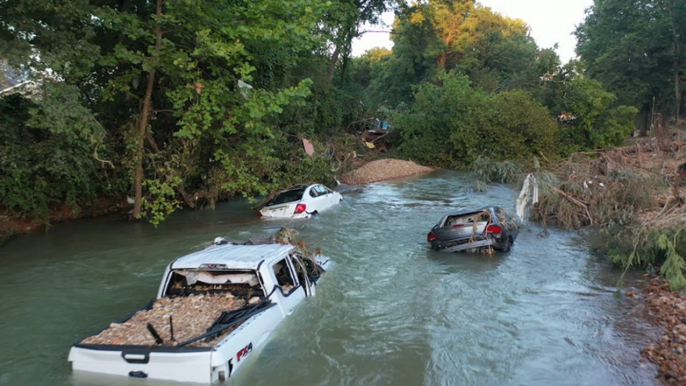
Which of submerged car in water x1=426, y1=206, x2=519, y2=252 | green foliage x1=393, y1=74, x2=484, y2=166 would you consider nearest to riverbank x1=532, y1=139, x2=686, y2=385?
submerged car in water x1=426, y1=206, x2=519, y2=252

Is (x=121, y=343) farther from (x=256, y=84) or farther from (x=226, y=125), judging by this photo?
(x=256, y=84)

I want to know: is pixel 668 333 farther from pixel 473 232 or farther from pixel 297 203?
pixel 297 203

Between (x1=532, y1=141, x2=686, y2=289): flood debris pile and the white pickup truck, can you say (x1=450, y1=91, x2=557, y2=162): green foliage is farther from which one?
the white pickup truck

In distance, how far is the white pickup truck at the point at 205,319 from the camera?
509 cm

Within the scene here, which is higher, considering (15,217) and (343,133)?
(343,133)

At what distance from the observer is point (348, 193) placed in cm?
2336

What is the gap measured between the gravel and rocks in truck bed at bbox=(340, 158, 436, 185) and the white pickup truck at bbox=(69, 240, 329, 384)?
19496mm

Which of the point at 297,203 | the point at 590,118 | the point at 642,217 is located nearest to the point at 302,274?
the point at 297,203

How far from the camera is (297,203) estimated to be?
16.4 m

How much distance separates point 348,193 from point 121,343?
18172mm

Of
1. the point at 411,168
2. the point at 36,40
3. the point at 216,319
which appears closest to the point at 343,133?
the point at 411,168

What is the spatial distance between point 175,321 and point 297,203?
10422 mm

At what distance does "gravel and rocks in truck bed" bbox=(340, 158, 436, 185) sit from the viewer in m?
28.0

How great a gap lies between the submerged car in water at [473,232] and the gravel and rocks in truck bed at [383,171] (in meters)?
15.1
